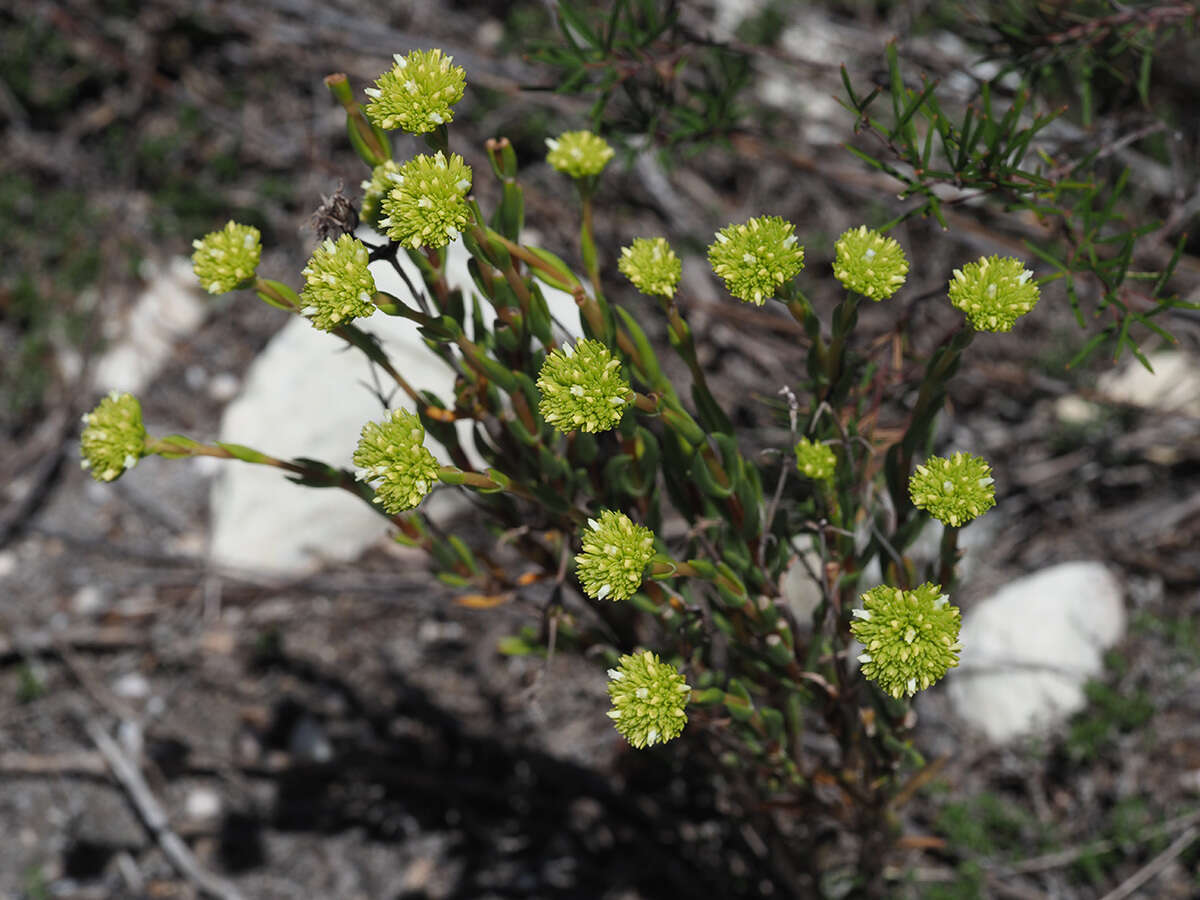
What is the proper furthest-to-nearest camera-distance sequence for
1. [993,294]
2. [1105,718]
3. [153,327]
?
[153,327]
[1105,718]
[993,294]

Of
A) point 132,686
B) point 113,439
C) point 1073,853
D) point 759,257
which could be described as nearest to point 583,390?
point 759,257

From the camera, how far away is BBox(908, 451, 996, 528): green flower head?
134cm

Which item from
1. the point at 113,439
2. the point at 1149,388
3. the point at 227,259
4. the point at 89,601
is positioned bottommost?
the point at 113,439

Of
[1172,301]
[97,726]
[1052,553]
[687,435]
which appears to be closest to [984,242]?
[1052,553]

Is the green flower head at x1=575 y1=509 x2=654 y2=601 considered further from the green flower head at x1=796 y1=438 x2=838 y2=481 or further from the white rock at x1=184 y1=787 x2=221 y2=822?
the white rock at x1=184 y1=787 x2=221 y2=822

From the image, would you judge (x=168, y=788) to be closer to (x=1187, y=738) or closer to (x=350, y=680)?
(x=350, y=680)

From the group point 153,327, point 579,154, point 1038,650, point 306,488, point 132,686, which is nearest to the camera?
point 579,154

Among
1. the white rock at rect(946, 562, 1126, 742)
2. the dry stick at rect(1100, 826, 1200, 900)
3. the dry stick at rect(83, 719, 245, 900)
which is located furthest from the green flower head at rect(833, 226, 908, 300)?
the dry stick at rect(83, 719, 245, 900)

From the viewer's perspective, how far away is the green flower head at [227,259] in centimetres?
148

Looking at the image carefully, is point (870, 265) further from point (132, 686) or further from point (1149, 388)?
point (132, 686)

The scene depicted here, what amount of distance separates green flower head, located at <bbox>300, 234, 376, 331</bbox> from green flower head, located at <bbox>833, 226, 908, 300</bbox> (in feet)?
2.14

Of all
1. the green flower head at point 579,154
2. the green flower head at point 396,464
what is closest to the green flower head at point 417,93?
the green flower head at point 579,154

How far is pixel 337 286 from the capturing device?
1.29 meters

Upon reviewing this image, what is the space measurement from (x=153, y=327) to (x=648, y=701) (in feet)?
11.1
